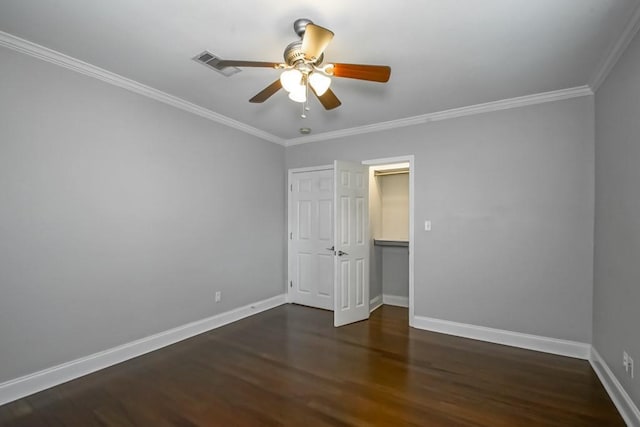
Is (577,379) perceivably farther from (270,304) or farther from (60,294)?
(60,294)

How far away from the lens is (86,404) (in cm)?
221

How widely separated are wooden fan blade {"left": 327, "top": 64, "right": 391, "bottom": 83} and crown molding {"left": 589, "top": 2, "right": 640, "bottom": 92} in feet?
5.03

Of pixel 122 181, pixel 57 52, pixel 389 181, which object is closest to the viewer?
pixel 57 52

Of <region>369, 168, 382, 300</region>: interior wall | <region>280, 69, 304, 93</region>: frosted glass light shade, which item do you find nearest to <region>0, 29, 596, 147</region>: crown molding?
<region>369, 168, 382, 300</region>: interior wall

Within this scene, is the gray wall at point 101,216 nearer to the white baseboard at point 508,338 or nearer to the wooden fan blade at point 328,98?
the wooden fan blade at point 328,98

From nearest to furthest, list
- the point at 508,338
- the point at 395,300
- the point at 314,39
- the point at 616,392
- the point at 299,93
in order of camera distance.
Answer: the point at 314,39 < the point at 299,93 < the point at 616,392 < the point at 508,338 < the point at 395,300

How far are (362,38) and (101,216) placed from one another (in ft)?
8.77

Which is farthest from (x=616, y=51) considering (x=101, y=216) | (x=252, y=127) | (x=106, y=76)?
(x=101, y=216)

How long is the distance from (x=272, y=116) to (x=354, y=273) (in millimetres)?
2312

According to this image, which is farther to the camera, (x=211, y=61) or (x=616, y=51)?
(x=211, y=61)

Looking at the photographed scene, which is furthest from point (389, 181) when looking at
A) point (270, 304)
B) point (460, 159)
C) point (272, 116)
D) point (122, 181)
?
point (122, 181)

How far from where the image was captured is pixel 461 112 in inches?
140

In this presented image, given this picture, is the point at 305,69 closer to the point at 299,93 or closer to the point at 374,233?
the point at 299,93

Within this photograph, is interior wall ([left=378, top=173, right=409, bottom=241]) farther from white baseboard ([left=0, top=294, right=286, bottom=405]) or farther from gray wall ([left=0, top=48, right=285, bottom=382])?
white baseboard ([left=0, top=294, right=286, bottom=405])
